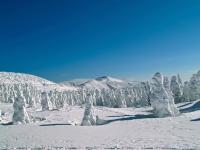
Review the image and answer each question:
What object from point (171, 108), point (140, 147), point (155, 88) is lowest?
point (140, 147)

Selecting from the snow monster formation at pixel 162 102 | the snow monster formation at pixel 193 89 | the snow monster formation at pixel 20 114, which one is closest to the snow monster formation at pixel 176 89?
the snow monster formation at pixel 193 89

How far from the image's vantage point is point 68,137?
36.7 m

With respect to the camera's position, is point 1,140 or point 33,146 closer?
point 33,146

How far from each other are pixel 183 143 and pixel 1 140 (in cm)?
2271

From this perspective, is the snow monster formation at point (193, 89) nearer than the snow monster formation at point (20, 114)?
No

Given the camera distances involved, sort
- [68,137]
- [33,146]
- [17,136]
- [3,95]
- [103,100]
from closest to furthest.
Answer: [33,146]
[68,137]
[17,136]
[103,100]
[3,95]

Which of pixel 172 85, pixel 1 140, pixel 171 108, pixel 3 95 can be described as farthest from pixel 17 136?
pixel 3 95

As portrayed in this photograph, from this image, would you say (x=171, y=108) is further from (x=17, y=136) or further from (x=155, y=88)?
(x=17, y=136)

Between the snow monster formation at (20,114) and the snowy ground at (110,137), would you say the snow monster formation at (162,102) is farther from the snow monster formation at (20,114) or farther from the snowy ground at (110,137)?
the snow monster formation at (20,114)

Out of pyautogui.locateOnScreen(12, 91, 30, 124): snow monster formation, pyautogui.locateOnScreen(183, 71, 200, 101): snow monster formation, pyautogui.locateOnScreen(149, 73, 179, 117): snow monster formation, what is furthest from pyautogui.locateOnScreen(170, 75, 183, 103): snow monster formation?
pyautogui.locateOnScreen(12, 91, 30, 124): snow monster formation

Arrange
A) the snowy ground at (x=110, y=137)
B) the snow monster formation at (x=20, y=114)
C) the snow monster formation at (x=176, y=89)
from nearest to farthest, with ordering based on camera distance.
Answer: the snowy ground at (x=110, y=137) → the snow monster formation at (x=20, y=114) → the snow monster formation at (x=176, y=89)

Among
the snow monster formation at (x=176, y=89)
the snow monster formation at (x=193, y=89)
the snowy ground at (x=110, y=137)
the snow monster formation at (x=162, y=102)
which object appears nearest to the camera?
the snowy ground at (x=110, y=137)

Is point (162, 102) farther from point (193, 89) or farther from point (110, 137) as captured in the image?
point (193, 89)

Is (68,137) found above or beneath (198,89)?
beneath
